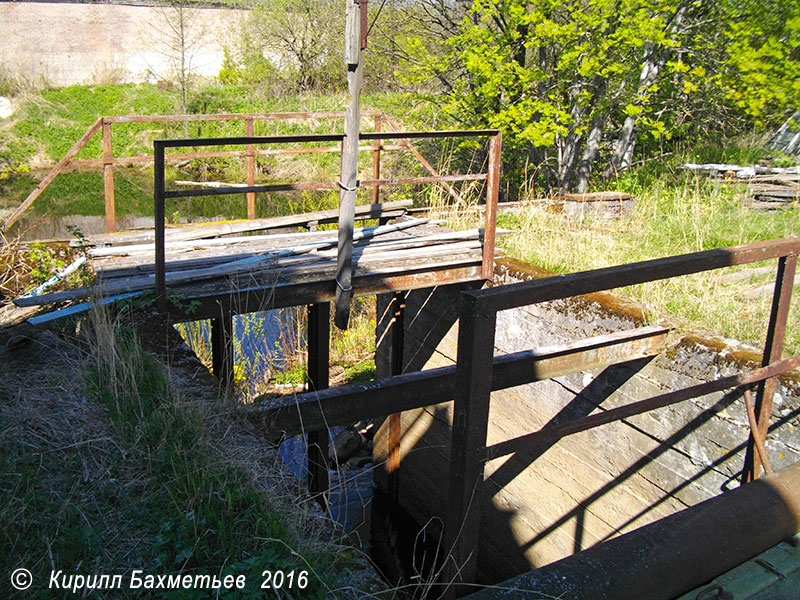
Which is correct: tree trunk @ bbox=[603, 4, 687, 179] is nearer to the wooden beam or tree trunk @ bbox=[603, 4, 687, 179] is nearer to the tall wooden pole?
the tall wooden pole

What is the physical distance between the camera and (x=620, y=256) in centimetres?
613

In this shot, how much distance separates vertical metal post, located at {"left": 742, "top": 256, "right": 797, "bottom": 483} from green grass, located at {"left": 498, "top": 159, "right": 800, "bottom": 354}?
99cm

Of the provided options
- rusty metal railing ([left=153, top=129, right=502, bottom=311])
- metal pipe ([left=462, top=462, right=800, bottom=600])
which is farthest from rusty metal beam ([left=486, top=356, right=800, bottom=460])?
rusty metal railing ([left=153, top=129, right=502, bottom=311])

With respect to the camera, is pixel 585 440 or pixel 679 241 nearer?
pixel 585 440

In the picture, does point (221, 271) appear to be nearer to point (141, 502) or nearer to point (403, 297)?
point (141, 502)

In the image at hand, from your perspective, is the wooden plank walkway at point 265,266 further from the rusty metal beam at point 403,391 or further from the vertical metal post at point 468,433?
the vertical metal post at point 468,433

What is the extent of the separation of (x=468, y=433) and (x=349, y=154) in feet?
8.67

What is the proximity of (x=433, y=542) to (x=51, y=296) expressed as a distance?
16.0 feet

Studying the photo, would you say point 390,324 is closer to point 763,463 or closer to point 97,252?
point 97,252

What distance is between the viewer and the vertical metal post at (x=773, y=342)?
3.24m

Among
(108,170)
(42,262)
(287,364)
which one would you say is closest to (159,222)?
(42,262)

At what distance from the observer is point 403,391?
11.9ft

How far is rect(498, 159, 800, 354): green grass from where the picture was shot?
15.6 ft

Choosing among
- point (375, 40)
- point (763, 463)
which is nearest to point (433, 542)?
point (763, 463)
